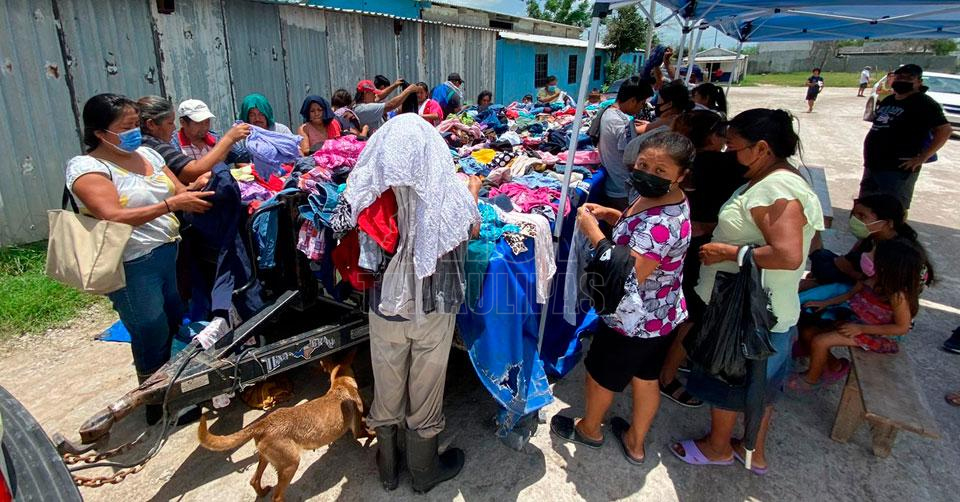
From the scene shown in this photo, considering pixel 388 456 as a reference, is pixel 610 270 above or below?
above

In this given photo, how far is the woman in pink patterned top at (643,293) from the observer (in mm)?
2176

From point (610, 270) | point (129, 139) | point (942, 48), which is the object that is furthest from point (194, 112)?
point (942, 48)

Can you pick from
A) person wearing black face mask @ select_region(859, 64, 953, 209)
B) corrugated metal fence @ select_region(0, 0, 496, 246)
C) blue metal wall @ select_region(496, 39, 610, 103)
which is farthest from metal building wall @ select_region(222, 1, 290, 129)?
blue metal wall @ select_region(496, 39, 610, 103)

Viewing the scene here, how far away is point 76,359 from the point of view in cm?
359

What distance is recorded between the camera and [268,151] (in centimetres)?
370

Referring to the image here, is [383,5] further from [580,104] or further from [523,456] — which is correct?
[523,456]

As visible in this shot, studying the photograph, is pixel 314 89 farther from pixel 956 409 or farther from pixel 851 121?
pixel 851 121

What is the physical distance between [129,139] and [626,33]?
28.1m

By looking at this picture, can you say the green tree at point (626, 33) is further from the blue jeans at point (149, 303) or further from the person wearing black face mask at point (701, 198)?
the blue jeans at point (149, 303)

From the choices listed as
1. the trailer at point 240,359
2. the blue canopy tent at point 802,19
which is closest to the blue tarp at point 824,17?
the blue canopy tent at point 802,19

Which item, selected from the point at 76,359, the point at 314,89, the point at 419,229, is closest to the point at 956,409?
the point at 419,229

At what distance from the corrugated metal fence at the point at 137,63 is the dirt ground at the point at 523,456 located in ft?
8.64

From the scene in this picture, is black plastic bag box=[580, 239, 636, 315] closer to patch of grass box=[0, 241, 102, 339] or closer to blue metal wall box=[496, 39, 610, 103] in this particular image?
patch of grass box=[0, 241, 102, 339]

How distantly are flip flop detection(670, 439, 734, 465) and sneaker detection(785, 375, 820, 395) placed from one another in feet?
3.39
